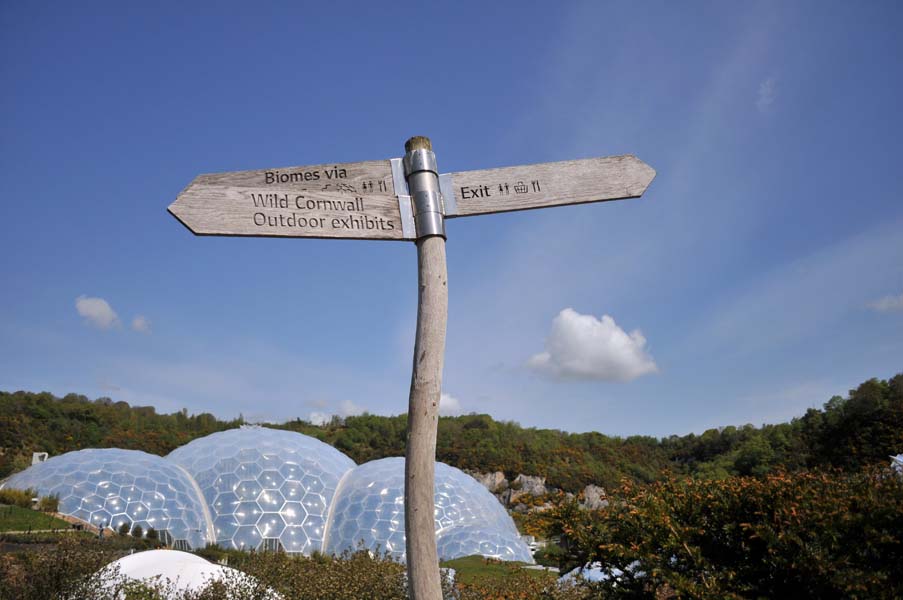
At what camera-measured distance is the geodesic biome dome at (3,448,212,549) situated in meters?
21.9

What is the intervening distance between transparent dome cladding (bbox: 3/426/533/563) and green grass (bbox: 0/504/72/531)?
1.05 m

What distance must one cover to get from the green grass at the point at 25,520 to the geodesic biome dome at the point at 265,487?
4.73m

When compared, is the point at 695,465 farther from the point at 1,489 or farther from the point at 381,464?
the point at 1,489

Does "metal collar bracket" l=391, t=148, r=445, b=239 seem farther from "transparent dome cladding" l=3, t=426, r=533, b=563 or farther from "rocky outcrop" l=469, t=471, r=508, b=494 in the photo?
"rocky outcrop" l=469, t=471, r=508, b=494

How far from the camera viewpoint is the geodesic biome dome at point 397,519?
21.7 m

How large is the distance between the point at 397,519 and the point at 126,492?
9830 mm

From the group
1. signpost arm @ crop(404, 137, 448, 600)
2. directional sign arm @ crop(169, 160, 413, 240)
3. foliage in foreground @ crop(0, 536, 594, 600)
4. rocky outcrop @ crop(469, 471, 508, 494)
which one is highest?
rocky outcrop @ crop(469, 471, 508, 494)

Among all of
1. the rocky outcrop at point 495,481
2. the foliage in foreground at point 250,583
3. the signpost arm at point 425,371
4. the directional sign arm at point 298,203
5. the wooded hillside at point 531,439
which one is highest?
the wooded hillside at point 531,439

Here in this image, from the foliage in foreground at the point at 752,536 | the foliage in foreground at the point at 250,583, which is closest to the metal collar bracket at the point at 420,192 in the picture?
the foliage in foreground at the point at 752,536

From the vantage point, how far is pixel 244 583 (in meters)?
8.86

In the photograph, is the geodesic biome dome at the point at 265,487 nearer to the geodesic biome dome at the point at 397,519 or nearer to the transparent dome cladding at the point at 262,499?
the transparent dome cladding at the point at 262,499

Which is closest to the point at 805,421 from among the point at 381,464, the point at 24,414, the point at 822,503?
the point at 381,464

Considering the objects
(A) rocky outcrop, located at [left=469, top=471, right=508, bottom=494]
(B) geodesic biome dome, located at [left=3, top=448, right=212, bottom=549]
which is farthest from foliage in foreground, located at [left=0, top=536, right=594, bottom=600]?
(A) rocky outcrop, located at [left=469, top=471, right=508, bottom=494]

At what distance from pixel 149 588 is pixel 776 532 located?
8.22 metres
